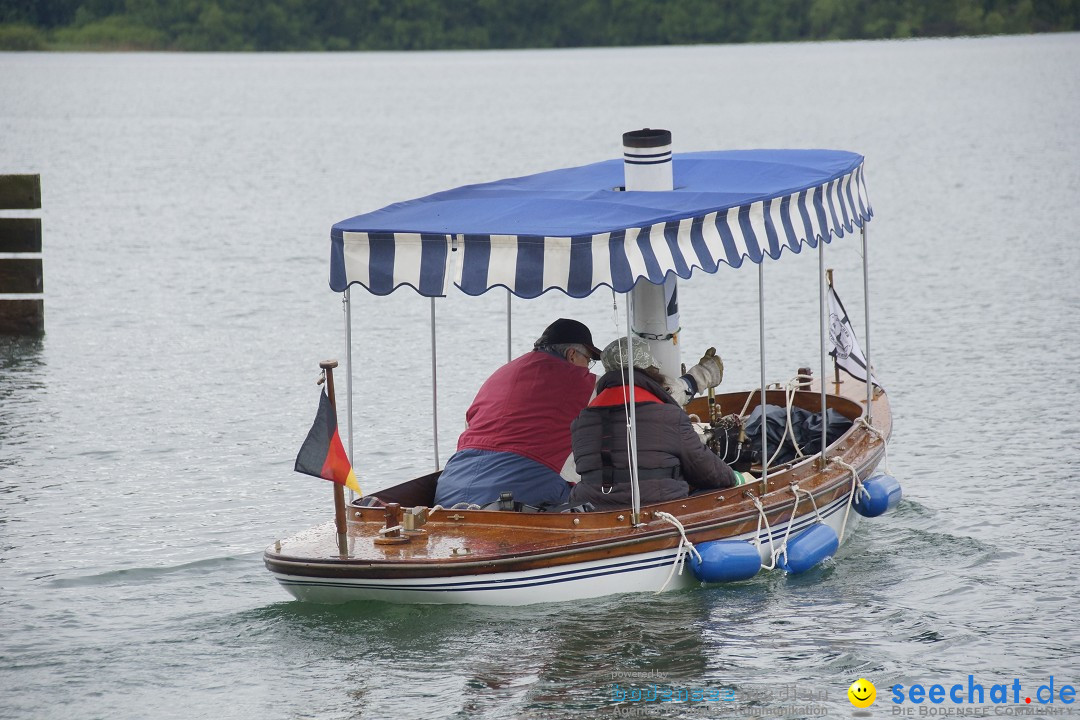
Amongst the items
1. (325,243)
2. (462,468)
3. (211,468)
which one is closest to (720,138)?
(325,243)

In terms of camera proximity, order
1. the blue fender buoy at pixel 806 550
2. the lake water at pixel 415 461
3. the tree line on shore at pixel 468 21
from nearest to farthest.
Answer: the lake water at pixel 415 461 < the blue fender buoy at pixel 806 550 < the tree line on shore at pixel 468 21

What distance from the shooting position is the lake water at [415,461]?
8.15m

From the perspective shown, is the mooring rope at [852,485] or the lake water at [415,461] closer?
the lake water at [415,461]

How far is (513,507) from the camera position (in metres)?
8.80

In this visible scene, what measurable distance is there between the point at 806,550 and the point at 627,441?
1.48 meters

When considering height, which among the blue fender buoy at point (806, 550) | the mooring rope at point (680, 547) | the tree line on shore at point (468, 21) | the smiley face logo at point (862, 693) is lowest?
the smiley face logo at point (862, 693)

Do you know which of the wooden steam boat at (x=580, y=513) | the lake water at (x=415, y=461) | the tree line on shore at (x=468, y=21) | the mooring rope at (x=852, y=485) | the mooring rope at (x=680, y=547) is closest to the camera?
the wooden steam boat at (x=580, y=513)

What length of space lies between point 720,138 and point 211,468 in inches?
1503

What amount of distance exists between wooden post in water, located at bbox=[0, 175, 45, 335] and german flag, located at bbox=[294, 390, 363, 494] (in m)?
11.9

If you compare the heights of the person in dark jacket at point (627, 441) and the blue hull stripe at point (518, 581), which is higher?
the person in dark jacket at point (627, 441)

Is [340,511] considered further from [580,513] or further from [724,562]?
[724,562]

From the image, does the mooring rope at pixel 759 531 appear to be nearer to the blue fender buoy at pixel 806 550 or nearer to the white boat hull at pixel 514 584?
the blue fender buoy at pixel 806 550

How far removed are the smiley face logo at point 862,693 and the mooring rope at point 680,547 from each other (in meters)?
1.16

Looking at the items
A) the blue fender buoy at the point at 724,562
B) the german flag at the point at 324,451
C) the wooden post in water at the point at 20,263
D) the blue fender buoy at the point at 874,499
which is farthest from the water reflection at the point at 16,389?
the blue fender buoy at the point at 874,499
